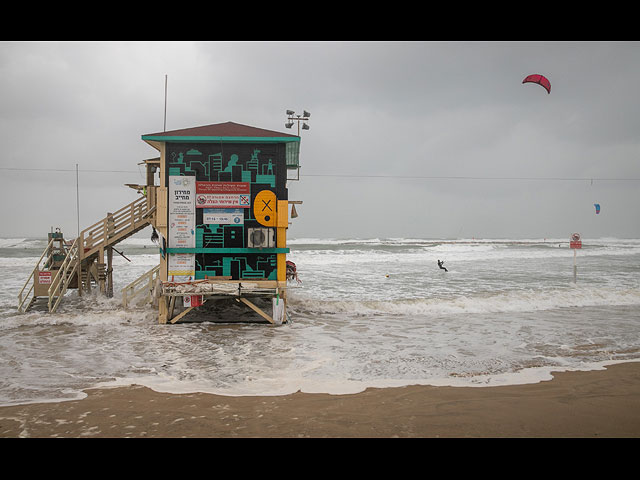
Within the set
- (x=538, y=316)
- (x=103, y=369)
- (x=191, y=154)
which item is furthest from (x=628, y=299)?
(x=103, y=369)

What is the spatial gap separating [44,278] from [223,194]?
7.87 metres

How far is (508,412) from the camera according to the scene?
5648 millimetres

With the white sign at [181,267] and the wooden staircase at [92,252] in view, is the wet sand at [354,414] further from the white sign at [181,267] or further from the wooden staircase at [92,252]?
the wooden staircase at [92,252]

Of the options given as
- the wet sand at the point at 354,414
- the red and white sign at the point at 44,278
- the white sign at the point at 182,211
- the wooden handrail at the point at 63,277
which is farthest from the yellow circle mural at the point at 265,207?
the red and white sign at the point at 44,278

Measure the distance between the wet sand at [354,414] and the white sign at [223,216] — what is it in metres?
6.51

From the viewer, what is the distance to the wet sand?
508cm

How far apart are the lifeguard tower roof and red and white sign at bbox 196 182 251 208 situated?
135 centimetres

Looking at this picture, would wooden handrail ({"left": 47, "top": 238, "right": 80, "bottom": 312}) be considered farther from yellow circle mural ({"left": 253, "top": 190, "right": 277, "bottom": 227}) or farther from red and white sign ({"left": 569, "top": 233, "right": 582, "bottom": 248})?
red and white sign ({"left": 569, "top": 233, "right": 582, "bottom": 248})

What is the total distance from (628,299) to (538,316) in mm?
6172

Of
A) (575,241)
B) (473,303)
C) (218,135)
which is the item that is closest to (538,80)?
(473,303)

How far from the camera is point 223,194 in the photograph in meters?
12.6

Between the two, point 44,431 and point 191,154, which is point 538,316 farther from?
point 44,431

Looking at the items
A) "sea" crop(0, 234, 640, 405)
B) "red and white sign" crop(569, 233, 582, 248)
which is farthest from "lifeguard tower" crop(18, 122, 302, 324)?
"red and white sign" crop(569, 233, 582, 248)
